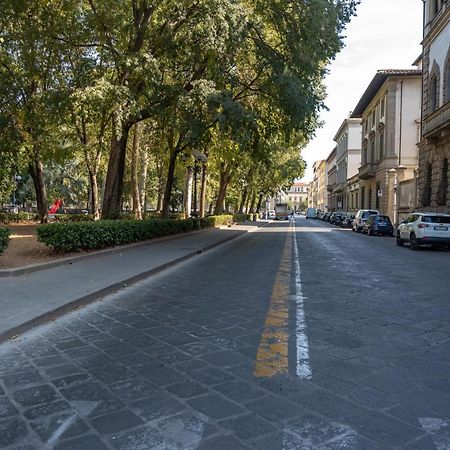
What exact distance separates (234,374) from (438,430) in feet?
5.83

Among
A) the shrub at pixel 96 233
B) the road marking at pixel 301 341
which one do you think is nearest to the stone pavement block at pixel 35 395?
the road marking at pixel 301 341

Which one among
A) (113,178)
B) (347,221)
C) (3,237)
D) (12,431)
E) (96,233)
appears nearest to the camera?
(12,431)

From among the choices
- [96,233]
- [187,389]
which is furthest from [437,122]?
[187,389]

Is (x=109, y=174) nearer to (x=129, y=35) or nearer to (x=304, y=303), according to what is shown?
(x=129, y=35)

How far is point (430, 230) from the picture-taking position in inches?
792

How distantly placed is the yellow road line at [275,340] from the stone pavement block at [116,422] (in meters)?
1.31

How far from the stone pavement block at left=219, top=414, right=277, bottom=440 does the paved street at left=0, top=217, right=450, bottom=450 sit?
0.01 metres

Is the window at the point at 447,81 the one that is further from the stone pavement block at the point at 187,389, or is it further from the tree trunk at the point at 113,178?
the stone pavement block at the point at 187,389

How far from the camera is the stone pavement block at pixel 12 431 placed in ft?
10.9

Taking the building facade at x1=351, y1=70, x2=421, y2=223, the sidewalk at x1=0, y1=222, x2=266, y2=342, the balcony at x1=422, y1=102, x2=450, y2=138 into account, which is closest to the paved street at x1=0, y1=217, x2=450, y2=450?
the sidewalk at x1=0, y1=222, x2=266, y2=342

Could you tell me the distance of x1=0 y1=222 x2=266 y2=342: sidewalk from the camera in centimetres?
675

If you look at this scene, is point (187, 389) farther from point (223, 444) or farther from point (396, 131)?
point (396, 131)

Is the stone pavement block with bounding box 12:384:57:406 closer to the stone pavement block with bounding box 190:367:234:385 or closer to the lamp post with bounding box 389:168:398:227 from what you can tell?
the stone pavement block with bounding box 190:367:234:385

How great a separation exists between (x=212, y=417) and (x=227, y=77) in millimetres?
16875
